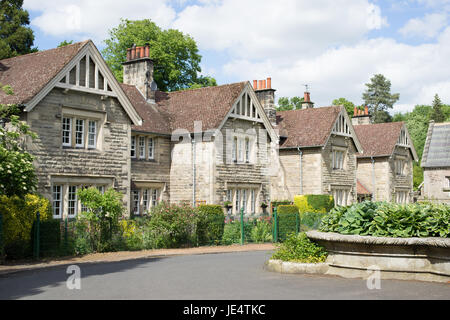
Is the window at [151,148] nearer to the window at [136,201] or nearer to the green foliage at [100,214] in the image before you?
the window at [136,201]

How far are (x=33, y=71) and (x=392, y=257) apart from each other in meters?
18.1

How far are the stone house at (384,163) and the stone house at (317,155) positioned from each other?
4.76 metres

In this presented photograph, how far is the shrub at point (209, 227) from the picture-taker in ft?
75.8

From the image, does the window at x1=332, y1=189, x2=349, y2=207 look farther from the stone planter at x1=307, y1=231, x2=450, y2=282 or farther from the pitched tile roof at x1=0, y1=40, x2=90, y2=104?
the stone planter at x1=307, y1=231, x2=450, y2=282

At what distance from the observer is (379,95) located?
A: 315 feet

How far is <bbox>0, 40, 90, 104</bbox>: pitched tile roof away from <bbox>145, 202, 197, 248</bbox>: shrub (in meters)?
6.83

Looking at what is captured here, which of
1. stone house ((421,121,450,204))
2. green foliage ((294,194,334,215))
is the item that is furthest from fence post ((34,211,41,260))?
stone house ((421,121,450,204))

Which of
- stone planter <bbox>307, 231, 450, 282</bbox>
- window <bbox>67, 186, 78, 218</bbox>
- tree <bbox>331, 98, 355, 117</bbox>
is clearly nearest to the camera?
stone planter <bbox>307, 231, 450, 282</bbox>

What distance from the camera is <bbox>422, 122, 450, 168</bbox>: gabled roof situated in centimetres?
4325

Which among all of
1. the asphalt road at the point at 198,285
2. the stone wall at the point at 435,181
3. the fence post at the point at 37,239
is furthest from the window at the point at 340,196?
the fence post at the point at 37,239

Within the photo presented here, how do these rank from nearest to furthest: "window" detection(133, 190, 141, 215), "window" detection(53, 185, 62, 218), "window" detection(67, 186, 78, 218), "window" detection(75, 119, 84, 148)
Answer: "window" detection(53, 185, 62, 218) < "window" detection(67, 186, 78, 218) < "window" detection(75, 119, 84, 148) < "window" detection(133, 190, 141, 215)

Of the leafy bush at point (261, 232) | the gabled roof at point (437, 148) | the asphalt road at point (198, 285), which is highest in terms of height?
the gabled roof at point (437, 148)

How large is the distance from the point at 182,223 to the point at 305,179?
16922 millimetres

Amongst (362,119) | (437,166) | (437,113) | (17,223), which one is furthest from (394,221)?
(437,113)
